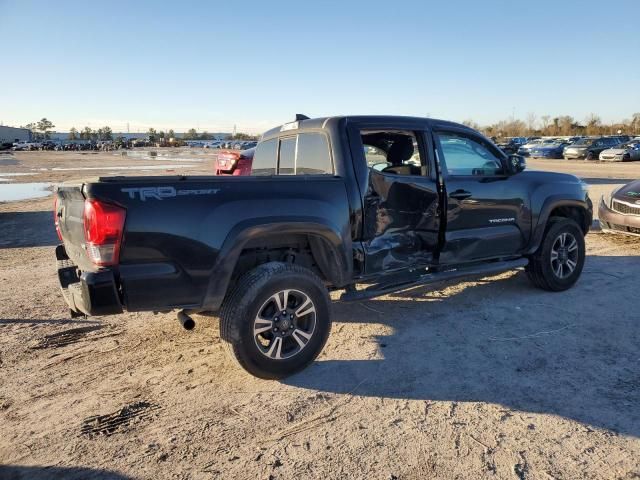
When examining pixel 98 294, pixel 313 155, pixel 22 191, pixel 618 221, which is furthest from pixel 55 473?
pixel 22 191

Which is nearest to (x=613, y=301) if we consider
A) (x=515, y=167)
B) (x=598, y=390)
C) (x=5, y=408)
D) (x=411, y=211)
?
(x=515, y=167)

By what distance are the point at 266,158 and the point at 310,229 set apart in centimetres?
199

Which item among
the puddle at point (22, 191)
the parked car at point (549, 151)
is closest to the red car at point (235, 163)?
the puddle at point (22, 191)

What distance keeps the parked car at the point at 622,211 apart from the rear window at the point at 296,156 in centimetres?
613

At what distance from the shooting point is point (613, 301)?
17.9ft

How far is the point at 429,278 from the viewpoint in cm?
480

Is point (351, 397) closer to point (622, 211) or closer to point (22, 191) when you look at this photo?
point (622, 211)

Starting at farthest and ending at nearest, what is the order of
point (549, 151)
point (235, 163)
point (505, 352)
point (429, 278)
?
point (549, 151), point (235, 163), point (429, 278), point (505, 352)

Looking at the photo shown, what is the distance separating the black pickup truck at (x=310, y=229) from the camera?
3.29m

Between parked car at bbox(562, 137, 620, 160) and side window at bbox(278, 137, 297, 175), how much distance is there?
37.3m

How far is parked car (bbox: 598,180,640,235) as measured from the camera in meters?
8.09

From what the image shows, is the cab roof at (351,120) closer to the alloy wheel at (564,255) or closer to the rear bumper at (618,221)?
the alloy wheel at (564,255)

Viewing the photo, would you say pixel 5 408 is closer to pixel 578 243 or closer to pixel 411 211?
pixel 411 211

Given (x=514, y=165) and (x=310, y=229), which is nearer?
(x=310, y=229)
